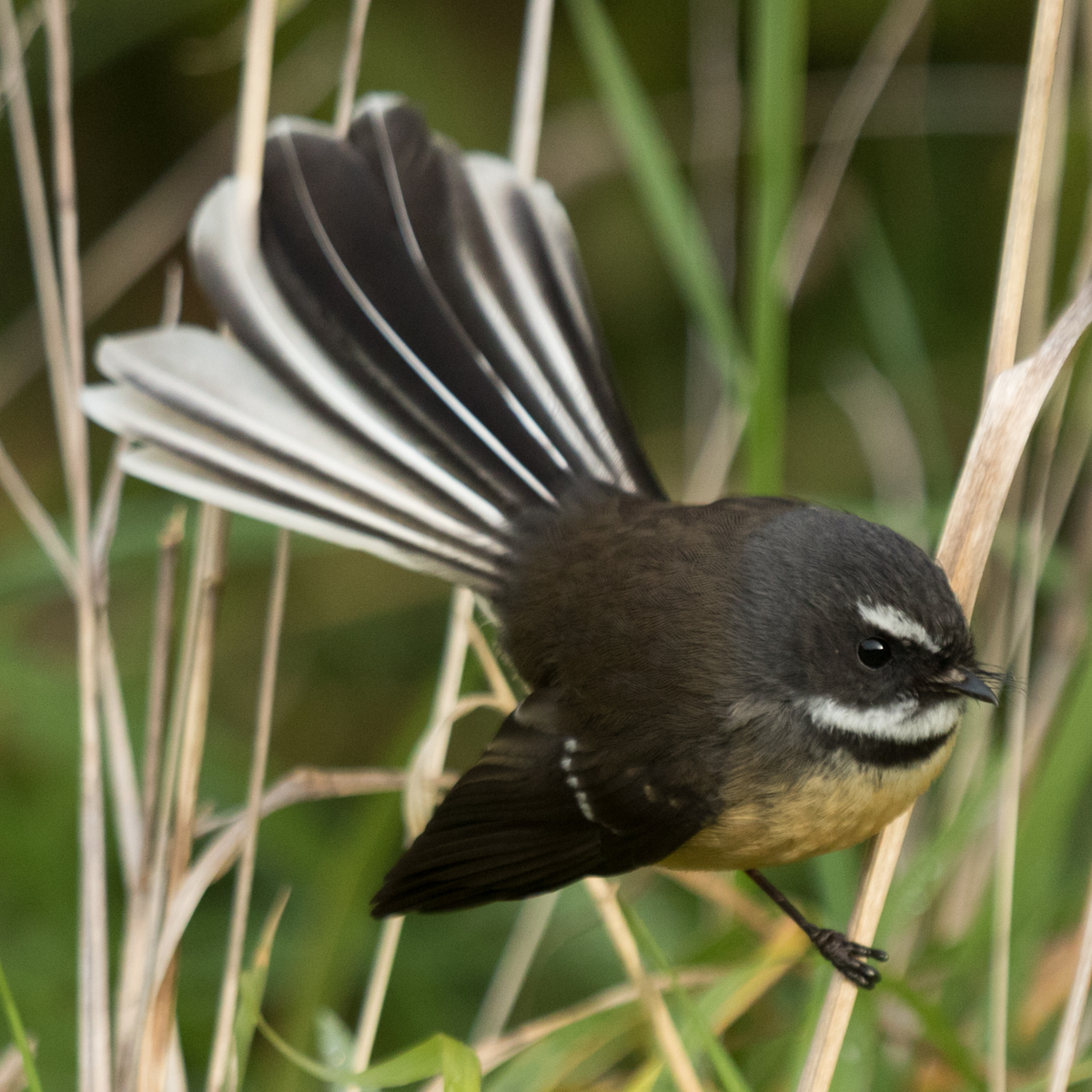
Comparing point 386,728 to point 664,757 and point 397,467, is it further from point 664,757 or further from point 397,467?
point 664,757

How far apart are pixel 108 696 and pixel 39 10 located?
1829 mm

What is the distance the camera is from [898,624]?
2.35 metres

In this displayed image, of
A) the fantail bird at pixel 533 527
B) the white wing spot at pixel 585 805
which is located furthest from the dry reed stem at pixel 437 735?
the white wing spot at pixel 585 805

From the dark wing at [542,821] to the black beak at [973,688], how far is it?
18.3 inches

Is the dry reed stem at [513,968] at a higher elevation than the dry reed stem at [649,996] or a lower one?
lower

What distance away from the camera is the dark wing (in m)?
2.46

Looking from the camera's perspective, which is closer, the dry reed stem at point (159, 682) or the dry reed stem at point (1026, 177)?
the dry reed stem at point (1026, 177)

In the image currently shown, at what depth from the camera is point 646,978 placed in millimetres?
2424

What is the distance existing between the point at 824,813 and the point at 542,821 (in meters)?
0.55

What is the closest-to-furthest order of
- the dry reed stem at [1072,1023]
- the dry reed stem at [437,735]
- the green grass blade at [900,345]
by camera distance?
the dry reed stem at [1072,1023]
the dry reed stem at [437,735]
the green grass blade at [900,345]

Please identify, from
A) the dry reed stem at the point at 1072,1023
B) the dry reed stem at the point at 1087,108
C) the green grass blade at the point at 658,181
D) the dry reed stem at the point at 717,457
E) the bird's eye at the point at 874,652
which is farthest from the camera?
the dry reed stem at the point at 717,457

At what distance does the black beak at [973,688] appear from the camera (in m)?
2.35

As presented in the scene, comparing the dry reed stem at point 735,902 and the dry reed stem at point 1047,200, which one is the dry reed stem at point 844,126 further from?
the dry reed stem at point 735,902

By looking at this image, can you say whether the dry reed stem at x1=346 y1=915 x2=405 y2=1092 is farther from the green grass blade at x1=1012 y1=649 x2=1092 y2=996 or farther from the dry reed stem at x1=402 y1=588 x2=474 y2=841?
the green grass blade at x1=1012 y1=649 x2=1092 y2=996
